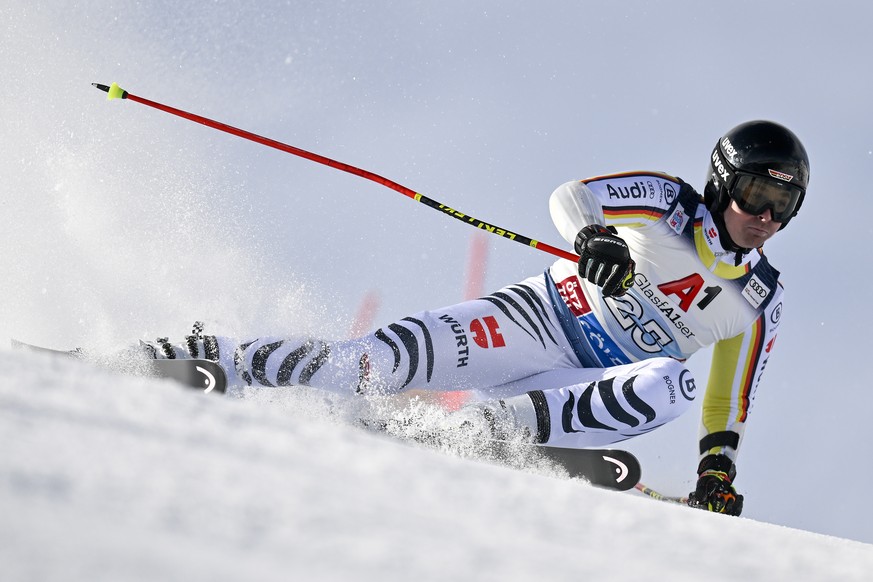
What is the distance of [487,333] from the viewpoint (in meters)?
3.45

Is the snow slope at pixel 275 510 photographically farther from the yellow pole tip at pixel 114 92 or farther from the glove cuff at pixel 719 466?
the glove cuff at pixel 719 466

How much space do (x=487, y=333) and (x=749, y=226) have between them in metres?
1.18

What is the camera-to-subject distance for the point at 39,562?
51cm

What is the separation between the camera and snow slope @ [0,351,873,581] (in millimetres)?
578

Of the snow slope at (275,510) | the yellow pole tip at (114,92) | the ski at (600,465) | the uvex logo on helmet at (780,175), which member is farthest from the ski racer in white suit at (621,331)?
the snow slope at (275,510)

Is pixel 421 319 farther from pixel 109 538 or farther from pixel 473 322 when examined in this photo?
pixel 109 538

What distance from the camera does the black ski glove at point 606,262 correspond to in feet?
9.44

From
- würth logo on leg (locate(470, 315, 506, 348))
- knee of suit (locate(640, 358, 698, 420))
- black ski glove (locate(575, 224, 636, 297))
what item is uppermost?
black ski glove (locate(575, 224, 636, 297))

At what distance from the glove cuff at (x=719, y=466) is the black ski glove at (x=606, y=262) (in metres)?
1.02

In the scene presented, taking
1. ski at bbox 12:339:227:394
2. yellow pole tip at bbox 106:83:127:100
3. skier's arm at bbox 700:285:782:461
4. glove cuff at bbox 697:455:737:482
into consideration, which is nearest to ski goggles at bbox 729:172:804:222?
skier's arm at bbox 700:285:782:461

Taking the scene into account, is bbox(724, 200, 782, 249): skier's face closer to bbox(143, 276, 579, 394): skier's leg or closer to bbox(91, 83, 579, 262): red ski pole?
bbox(91, 83, 579, 262): red ski pole

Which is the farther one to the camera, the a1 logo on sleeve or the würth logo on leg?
the a1 logo on sleeve

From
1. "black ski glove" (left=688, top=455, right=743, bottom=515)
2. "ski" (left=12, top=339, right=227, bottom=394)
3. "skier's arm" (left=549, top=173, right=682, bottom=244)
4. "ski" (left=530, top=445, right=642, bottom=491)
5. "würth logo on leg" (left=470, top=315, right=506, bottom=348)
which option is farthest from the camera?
"würth logo on leg" (left=470, top=315, right=506, bottom=348)

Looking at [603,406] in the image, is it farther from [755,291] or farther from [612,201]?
[755,291]
